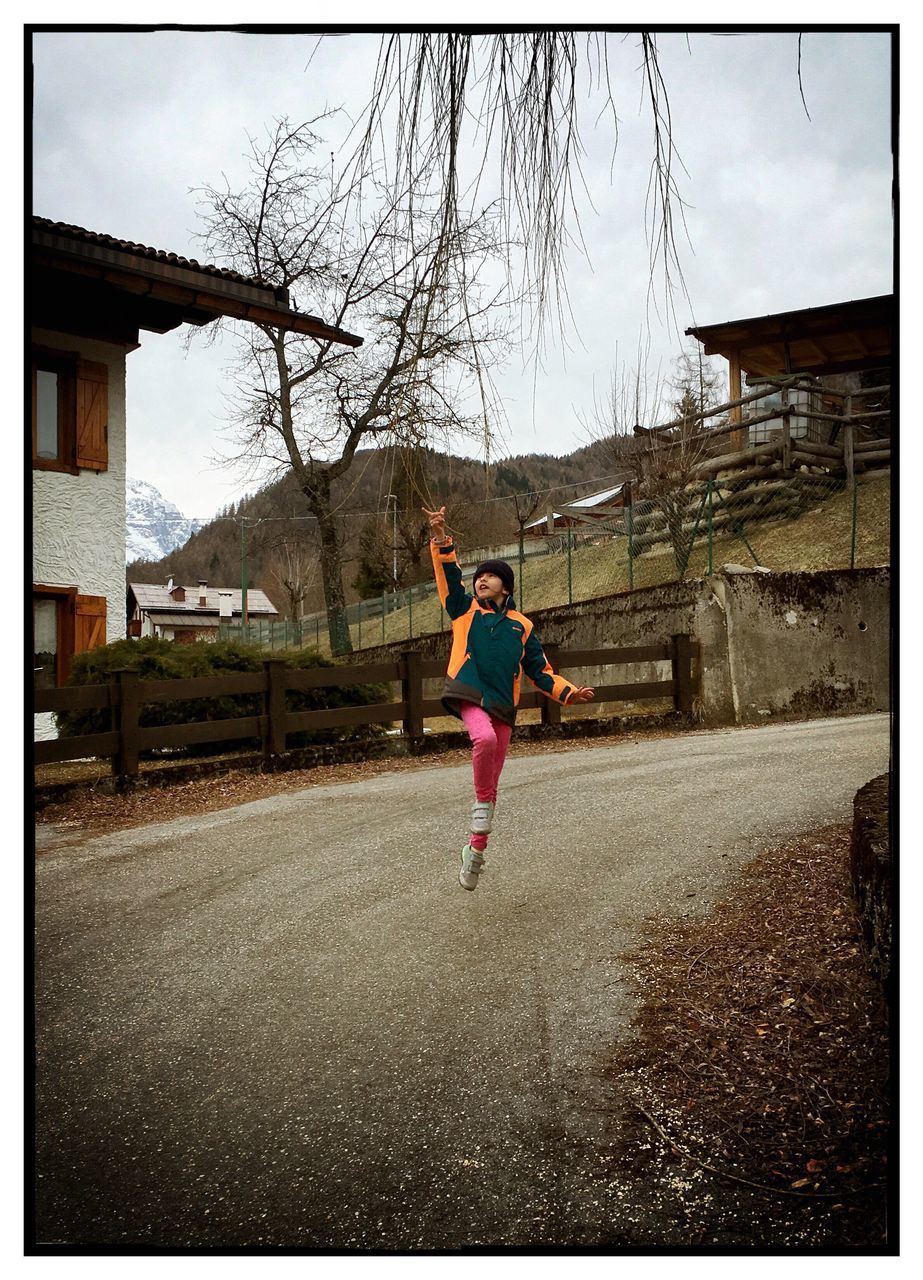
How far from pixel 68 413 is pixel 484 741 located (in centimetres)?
115

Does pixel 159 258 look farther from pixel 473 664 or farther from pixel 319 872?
pixel 319 872

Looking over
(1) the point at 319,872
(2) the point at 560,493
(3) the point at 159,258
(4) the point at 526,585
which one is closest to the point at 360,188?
(3) the point at 159,258

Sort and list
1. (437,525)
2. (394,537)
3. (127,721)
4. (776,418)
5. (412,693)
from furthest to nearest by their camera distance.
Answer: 1. (127,721)
2. (412,693)
3. (776,418)
4. (394,537)
5. (437,525)

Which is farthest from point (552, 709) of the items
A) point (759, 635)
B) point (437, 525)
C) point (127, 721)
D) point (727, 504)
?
point (759, 635)

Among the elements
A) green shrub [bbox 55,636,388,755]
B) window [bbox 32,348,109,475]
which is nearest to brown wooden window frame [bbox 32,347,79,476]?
window [bbox 32,348,109,475]

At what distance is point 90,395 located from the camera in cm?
195

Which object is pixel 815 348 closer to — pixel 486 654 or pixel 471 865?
pixel 486 654

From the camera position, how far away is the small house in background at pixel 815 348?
1.85 m

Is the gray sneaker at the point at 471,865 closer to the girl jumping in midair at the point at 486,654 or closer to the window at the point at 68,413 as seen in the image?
the girl jumping in midair at the point at 486,654

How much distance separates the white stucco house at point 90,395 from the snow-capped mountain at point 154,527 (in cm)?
3

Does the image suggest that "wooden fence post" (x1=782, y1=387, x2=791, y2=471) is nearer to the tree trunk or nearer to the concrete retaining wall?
the concrete retaining wall

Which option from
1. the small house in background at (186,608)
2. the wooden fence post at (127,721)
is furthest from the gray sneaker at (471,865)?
the wooden fence post at (127,721)

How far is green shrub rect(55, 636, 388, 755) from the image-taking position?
6.95 feet

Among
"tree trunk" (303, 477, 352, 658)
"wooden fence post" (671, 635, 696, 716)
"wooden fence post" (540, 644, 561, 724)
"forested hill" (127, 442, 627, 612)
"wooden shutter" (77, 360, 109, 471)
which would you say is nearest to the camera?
"forested hill" (127, 442, 627, 612)
